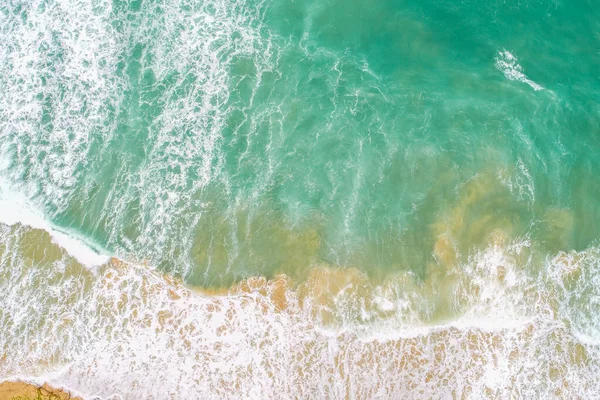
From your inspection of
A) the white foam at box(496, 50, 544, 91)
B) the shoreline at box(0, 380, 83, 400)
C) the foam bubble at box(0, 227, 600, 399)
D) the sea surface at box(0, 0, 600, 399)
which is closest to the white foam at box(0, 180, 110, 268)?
the sea surface at box(0, 0, 600, 399)

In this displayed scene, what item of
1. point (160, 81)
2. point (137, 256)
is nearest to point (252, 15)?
point (160, 81)

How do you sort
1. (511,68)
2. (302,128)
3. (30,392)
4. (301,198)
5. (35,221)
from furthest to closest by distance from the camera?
(511,68)
(302,128)
(301,198)
(35,221)
(30,392)

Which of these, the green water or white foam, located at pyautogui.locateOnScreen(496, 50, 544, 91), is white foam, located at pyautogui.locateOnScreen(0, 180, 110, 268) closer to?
the green water

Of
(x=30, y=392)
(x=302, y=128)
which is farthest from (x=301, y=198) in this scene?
(x=30, y=392)

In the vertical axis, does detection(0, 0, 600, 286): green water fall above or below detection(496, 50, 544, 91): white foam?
below

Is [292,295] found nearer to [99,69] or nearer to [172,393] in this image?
[172,393]

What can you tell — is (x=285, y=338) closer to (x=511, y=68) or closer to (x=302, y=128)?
(x=302, y=128)
